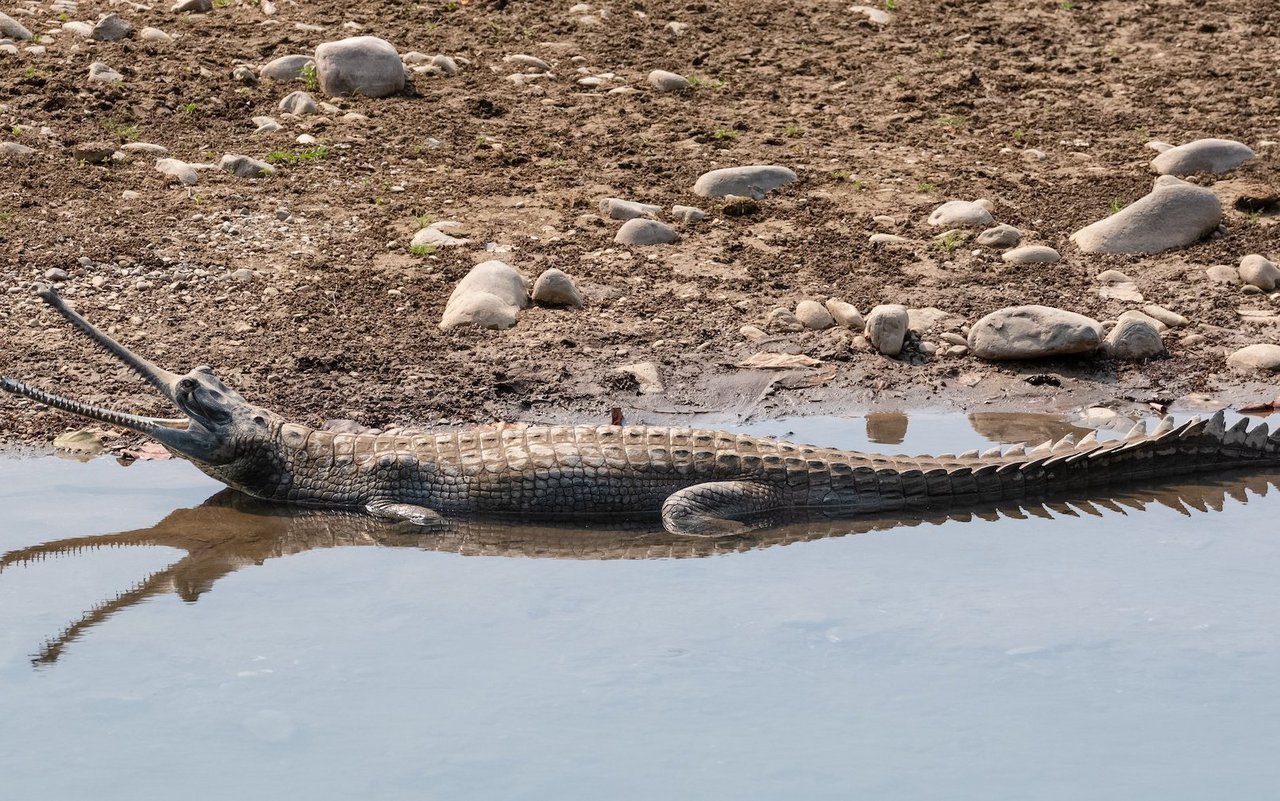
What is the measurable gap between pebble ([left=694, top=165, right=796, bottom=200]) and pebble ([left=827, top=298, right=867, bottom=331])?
5.11ft

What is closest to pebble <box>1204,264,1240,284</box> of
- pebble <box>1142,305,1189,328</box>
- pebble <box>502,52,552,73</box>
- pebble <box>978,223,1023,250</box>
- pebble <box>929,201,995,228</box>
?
pebble <box>1142,305,1189,328</box>

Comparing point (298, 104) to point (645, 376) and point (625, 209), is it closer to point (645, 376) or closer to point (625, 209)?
point (625, 209)

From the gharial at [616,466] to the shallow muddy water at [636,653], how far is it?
0.14 metres

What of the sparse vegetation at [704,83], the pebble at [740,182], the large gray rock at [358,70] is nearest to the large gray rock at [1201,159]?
the pebble at [740,182]

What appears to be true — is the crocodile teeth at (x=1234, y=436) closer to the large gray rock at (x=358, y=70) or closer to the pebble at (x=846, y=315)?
the pebble at (x=846, y=315)

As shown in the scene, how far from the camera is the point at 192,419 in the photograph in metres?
7.29

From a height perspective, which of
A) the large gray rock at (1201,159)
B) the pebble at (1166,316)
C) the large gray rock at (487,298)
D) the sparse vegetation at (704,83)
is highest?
the sparse vegetation at (704,83)

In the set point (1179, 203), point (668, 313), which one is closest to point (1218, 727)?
point (668, 313)

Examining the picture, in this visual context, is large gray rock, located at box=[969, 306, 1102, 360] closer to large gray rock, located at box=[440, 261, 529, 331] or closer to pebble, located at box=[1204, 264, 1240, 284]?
pebble, located at box=[1204, 264, 1240, 284]

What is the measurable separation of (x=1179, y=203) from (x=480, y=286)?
421 centimetres

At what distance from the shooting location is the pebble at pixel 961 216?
32.7 feet

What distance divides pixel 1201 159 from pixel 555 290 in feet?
14.9

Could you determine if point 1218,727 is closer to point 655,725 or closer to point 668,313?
point 655,725

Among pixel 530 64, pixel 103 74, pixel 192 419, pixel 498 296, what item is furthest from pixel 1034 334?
pixel 103 74
